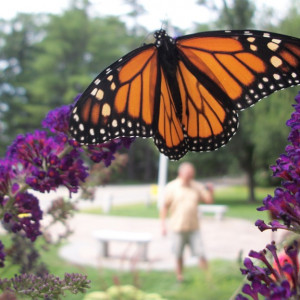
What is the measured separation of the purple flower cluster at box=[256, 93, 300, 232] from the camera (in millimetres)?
732

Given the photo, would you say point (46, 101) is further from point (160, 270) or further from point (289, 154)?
point (289, 154)

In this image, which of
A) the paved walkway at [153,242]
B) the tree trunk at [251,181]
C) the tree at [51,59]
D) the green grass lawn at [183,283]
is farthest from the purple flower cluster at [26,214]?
the tree at [51,59]

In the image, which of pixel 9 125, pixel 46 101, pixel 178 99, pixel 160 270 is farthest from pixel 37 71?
pixel 178 99

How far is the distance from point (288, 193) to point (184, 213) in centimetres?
534

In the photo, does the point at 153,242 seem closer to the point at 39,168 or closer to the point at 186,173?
the point at 186,173

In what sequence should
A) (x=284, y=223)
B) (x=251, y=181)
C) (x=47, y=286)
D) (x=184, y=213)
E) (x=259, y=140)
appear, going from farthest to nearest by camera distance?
(x=251, y=181) < (x=259, y=140) < (x=184, y=213) < (x=47, y=286) < (x=284, y=223)

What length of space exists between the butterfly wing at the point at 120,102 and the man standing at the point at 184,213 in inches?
185

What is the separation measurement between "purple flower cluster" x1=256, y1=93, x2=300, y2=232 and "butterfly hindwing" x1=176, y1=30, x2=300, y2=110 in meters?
0.39

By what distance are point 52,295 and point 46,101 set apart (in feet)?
105

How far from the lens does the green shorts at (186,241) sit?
19.9 feet

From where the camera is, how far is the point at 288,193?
2.43 ft

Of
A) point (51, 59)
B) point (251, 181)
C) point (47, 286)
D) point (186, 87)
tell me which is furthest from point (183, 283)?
point (51, 59)

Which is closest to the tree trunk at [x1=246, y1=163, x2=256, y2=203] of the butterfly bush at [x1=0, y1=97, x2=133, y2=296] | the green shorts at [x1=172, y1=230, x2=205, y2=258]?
the green shorts at [x1=172, y1=230, x2=205, y2=258]

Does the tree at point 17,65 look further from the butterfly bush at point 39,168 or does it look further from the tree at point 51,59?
the butterfly bush at point 39,168
